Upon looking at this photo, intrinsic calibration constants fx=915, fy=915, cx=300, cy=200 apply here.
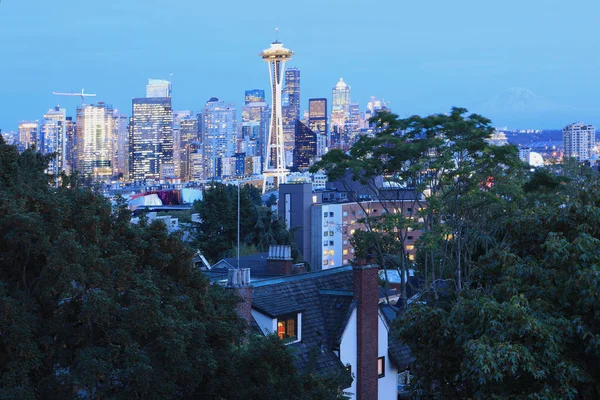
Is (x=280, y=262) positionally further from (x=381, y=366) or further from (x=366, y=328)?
(x=366, y=328)

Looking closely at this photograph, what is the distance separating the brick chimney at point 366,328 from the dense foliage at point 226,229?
3993 centimetres

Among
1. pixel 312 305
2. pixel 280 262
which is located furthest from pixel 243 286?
pixel 280 262

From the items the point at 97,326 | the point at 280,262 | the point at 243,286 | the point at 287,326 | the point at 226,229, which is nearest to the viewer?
the point at 97,326

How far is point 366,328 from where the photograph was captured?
26.4 meters

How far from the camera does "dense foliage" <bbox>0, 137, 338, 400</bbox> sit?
13805 millimetres

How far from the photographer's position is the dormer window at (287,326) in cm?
2497

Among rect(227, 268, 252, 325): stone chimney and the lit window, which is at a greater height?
rect(227, 268, 252, 325): stone chimney

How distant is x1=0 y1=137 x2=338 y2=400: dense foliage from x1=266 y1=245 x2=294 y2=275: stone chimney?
16.9 m

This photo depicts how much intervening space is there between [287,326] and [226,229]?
4509cm

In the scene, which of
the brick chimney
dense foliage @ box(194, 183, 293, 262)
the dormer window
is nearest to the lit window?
the brick chimney

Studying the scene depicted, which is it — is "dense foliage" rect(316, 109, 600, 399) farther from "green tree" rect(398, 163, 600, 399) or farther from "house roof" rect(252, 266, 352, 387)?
"house roof" rect(252, 266, 352, 387)

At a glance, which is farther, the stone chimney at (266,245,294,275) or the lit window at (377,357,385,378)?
the stone chimney at (266,245,294,275)

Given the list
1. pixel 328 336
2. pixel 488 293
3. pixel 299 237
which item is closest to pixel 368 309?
pixel 328 336

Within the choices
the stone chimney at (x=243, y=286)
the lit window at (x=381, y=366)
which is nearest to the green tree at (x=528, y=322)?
the stone chimney at (x=243, y=286)
